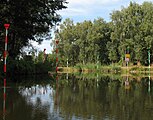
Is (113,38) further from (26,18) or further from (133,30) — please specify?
(26,18)

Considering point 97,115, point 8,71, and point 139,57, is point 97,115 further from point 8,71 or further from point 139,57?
point 139,57

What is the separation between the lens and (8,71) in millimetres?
31188

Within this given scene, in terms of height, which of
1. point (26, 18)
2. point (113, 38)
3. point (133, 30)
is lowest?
point (26, 18)

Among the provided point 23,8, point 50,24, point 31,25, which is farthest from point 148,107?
point 50,24

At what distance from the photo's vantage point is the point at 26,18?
32.3 meters

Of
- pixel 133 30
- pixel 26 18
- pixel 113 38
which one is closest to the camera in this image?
pixel 26 18

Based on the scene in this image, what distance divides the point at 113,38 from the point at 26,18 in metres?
48.0

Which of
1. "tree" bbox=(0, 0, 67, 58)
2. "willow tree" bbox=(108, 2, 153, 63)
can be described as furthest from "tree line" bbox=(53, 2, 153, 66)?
"tree" bbox=(0, 0, 67, 58)

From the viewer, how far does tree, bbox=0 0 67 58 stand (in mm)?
29098

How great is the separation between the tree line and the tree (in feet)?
125

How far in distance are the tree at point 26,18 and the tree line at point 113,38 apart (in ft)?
125

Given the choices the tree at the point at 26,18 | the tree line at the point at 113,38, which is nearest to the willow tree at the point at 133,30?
the tree line at the point at 113,38

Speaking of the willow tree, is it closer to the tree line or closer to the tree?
the tree line

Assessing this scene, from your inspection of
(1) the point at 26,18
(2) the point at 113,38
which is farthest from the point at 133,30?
(1) the point at 26,18
